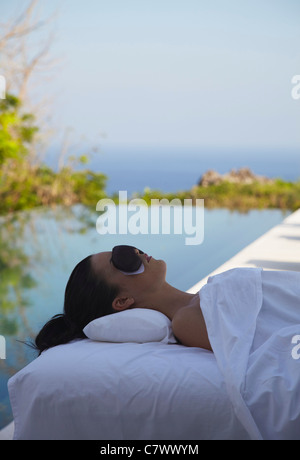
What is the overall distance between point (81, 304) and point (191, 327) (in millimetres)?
318

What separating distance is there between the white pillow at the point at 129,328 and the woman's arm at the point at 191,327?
0.03 metres

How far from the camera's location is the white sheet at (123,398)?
1.32 metres

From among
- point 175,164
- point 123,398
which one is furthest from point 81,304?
point 175,164

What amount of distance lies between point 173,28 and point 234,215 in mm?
6556

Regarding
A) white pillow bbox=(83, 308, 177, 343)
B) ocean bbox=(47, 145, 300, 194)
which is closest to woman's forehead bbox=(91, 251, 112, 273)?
white pillow bbox=(83, 308, 177, 343)

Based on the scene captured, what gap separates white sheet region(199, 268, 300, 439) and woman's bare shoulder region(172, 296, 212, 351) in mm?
47

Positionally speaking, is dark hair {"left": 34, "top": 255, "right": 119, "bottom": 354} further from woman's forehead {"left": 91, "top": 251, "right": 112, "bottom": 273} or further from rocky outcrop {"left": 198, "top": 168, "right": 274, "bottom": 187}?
rocky outcrop {"left": 198, "top": 168, "right": 274, "bottom": 187}

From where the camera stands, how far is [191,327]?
1577mm

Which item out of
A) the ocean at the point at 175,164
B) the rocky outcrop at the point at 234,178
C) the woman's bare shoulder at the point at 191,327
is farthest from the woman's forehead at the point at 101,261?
the rocky outcrop at the point at 234,178

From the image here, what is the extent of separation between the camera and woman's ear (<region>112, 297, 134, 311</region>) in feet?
5.39

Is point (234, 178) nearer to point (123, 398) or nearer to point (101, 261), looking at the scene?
point (101, 261)

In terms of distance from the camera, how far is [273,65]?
41.6 feet

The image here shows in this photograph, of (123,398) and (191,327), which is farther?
(191,327)
